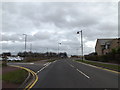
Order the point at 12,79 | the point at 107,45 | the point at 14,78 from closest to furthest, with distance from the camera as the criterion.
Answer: the point at 12,79, the point at 14,78, the point at 107,45

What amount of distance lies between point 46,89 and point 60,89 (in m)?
0.75

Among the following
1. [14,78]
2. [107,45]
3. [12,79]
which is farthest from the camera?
[107,45]

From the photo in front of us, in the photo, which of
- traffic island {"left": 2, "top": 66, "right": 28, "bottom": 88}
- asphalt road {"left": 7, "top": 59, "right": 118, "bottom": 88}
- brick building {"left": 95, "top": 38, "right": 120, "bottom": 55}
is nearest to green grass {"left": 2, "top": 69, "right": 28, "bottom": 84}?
traffic island {"left": 2, "top": 66, "right": 28, "bottom": 88}

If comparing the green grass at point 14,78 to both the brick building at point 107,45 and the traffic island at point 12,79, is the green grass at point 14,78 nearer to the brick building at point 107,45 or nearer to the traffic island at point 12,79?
the traffic island at point 12,79

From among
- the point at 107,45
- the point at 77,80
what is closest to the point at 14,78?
the point at 77,80

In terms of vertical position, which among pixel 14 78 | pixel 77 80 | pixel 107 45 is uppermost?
pixel 107 45

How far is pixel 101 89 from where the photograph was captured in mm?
8922

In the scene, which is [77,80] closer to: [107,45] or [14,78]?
[14,78]

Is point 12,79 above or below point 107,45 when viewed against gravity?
below

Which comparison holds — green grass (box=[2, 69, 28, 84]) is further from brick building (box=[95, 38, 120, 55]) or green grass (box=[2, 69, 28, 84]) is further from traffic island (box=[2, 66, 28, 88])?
brick building (box=[95, 38, 120, 55])

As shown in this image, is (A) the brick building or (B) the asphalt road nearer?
(B) the asphalt road

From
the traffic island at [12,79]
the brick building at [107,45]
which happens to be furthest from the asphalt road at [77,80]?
the brick building at [107,45]

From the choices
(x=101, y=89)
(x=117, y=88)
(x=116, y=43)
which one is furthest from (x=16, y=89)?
(x=116, y=43)

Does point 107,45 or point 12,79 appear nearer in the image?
point 12,79
